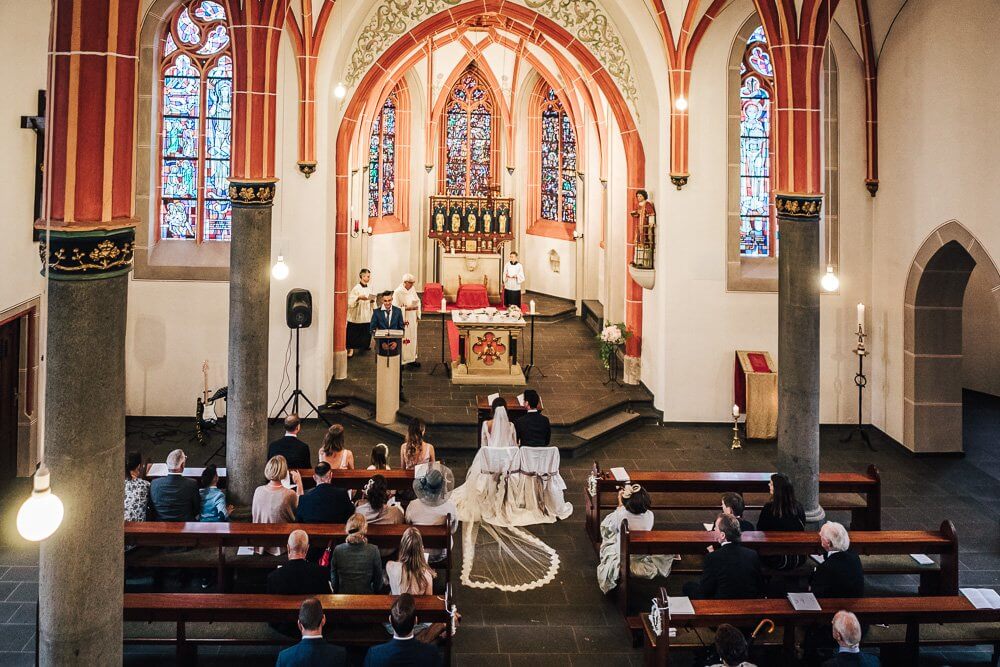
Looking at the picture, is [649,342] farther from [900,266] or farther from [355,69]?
[355,69]

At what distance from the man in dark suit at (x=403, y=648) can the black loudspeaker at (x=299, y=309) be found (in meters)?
8.89

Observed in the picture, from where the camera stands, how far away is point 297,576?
24.5 ft

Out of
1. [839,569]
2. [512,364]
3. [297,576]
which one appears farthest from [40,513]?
[512,364]

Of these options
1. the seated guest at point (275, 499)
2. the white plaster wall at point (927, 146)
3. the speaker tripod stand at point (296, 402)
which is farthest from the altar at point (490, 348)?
the seated guest at point (275, 499)

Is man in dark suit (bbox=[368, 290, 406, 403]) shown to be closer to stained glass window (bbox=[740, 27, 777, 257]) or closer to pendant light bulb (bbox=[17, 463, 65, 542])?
stained glass window (bbox=[740, 27, 777, 257])

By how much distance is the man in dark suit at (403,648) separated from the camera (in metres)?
6.00

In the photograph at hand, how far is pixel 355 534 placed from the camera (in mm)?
7652

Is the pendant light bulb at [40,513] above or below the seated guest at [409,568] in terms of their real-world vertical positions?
above

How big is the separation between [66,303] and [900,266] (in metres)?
11.9

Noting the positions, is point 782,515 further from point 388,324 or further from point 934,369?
point 388,324

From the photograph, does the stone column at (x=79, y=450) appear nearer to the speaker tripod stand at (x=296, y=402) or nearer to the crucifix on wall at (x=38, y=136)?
the crucifix on wall at (x=38, y=136)

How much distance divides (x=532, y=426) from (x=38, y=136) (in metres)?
6.85

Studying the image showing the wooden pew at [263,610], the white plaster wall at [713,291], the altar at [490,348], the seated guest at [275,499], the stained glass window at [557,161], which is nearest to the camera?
the wooden pew at [263,610]

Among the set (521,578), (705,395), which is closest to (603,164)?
(705,395)
